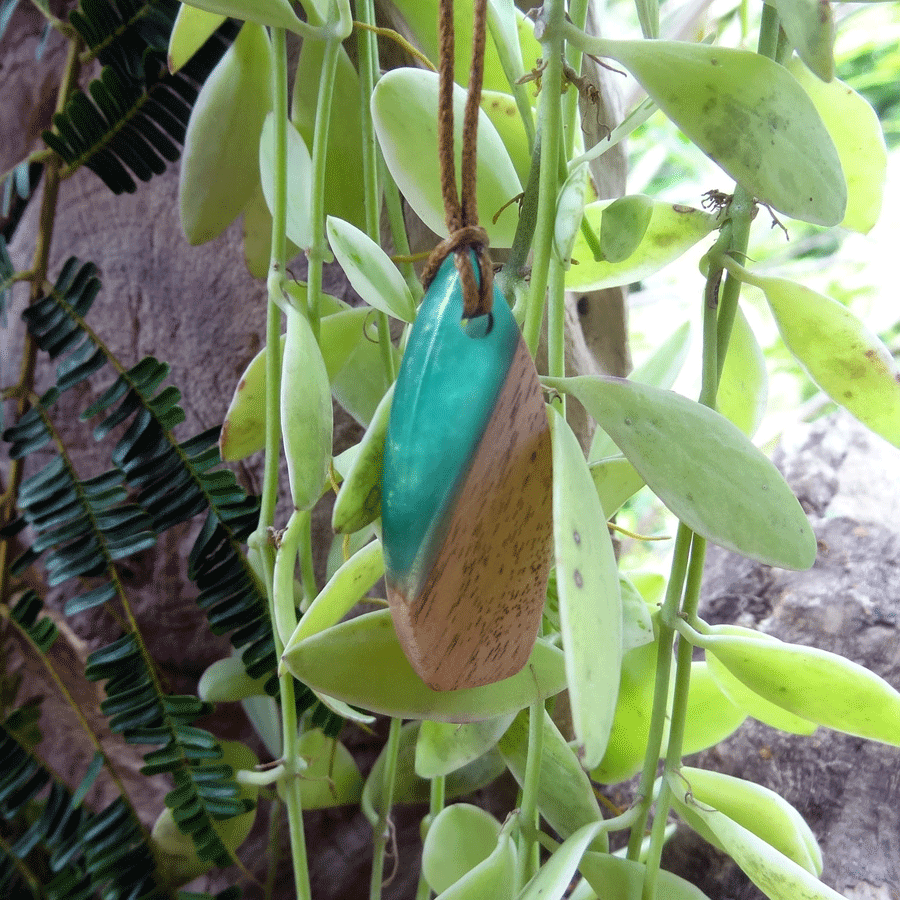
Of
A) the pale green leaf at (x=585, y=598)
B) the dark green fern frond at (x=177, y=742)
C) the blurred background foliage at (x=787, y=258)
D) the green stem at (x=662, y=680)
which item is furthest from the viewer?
the blurred background foliage at (x=787, y=258)

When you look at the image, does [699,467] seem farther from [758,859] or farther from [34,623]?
[34,623]

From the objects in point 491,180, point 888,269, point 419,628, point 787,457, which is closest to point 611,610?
point 419,628

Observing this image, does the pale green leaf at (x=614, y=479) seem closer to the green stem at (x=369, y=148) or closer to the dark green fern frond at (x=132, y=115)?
the green stem at (x=369, y=148)

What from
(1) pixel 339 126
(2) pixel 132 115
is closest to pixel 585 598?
(1) pixel 339 126

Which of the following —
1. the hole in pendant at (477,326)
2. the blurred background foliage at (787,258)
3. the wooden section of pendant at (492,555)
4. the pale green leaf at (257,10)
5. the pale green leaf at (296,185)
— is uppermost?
the pale green leaf at (257,10)

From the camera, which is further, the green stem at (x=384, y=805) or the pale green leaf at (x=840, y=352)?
the green stem at (x=384, y=805)

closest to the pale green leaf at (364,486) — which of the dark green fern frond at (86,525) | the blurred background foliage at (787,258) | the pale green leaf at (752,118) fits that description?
the pale green leaf at (752,118)
